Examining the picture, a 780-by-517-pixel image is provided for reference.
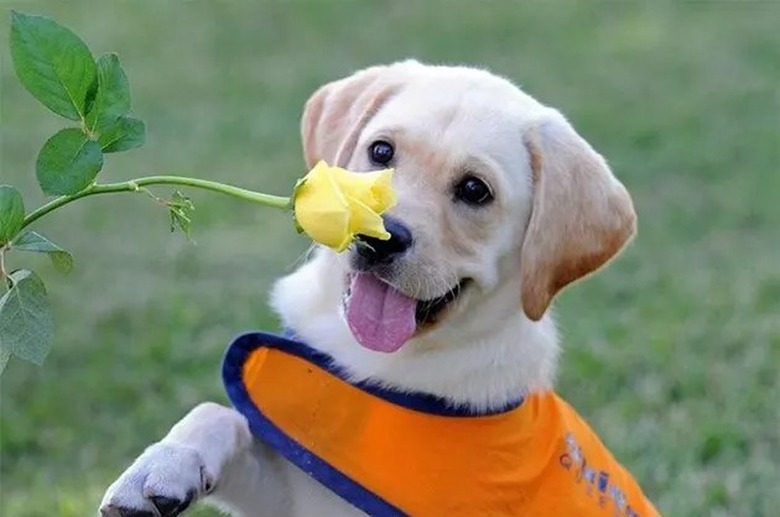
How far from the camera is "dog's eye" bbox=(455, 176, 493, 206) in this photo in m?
3.26

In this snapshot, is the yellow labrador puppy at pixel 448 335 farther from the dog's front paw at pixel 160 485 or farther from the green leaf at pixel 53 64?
the green leaf at pixel 53 64

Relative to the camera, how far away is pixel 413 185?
320cm

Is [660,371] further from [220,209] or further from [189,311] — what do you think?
[220,209]

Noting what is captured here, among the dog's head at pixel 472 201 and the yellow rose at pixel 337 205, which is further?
the dog's head at pixel 472 201

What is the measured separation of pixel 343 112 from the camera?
358 cm

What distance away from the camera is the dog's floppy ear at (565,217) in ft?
10.9

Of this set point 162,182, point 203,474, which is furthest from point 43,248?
point 203,474

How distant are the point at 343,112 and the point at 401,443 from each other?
843mm

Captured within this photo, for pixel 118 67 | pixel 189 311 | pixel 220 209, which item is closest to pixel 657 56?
pixel 220 209

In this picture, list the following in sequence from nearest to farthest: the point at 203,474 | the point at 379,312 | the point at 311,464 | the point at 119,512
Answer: the point at 119,512
the point at 203,474
the point at 379,312
the point at 311,464

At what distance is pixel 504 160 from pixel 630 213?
32cm

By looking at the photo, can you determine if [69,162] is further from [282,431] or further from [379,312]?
[282,431]

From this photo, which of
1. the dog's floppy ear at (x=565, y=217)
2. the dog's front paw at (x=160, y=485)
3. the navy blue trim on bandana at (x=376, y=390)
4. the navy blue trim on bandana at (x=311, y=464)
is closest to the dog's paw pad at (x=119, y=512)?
the dog's front paw at (x=160, y=485)

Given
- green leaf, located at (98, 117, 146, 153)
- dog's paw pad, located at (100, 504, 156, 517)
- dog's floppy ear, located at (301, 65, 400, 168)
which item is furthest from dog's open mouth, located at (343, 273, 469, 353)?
green leaf, located at (98, 117, 146, 153)
